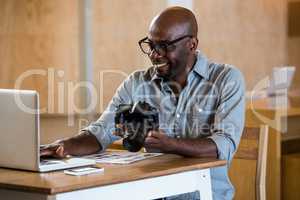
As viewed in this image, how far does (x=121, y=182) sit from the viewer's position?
1908 mm

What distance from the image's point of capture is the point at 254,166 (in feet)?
8.84

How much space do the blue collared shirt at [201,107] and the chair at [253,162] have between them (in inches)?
8.2

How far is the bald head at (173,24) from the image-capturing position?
2529 millimetres

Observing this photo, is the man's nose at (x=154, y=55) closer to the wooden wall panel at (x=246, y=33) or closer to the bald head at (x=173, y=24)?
the bald head at (x=173, y=24)

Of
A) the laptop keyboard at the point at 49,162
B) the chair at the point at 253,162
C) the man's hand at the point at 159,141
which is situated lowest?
the chair at the point at 253,162

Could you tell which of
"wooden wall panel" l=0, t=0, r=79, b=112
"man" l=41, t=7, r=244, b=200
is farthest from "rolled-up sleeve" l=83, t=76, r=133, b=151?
"wooden wall panel" l=0, t=0, r=79, b=112

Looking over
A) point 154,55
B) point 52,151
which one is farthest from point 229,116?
point 52,151

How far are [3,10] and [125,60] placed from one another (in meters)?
0.90

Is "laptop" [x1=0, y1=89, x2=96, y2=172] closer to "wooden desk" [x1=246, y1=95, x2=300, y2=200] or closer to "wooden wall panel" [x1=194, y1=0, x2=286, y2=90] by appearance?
"wooden desk" [x1=246, y1=95, x2=300, y2=200]

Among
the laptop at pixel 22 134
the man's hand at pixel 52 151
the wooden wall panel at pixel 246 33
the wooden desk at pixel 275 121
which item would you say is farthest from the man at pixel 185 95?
the wooden wall panel at pixel 246 33

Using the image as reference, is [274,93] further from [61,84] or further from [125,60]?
[61,84]

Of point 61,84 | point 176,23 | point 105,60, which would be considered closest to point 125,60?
point 105,60

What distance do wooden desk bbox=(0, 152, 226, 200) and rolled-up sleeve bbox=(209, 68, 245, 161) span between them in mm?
161

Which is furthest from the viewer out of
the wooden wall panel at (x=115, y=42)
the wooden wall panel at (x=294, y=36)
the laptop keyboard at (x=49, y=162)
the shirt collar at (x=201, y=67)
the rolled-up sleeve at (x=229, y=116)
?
the wooden wall panel at (x=115, y=42)
